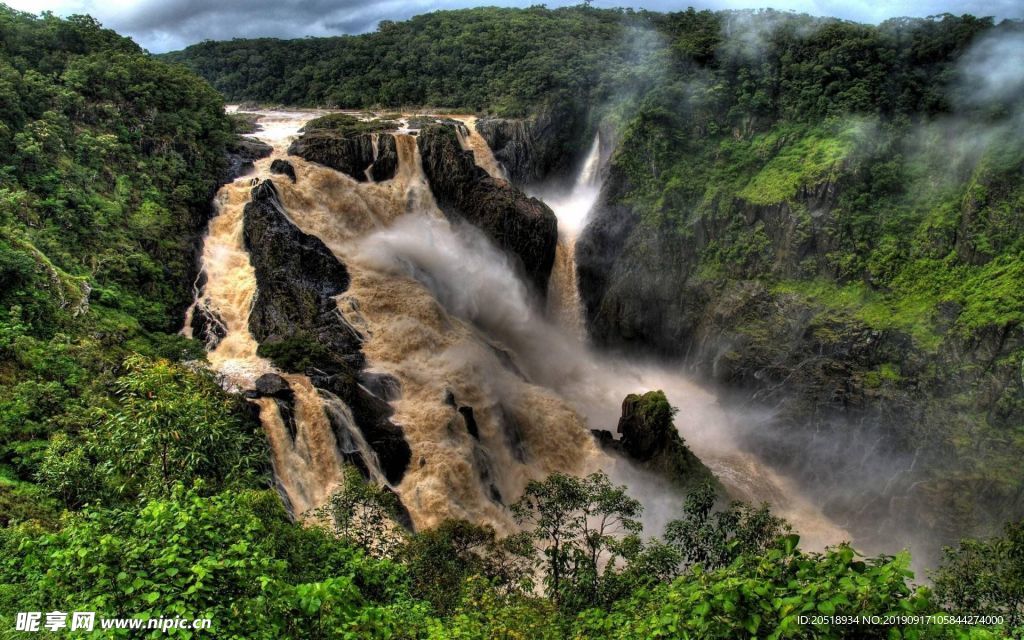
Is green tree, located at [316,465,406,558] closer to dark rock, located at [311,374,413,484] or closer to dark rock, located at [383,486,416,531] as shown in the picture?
dark rock, located at [383,486,416,531]

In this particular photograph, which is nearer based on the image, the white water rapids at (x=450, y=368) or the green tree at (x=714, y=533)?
the green tree at (x=714, y=533)

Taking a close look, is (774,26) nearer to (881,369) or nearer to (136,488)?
(881,369)

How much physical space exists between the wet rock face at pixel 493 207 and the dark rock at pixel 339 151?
3266 mm

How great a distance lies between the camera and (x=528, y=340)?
1309 inches

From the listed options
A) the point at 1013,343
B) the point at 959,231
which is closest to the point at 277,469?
the point at 1013,343

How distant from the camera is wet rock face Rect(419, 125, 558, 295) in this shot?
34250mm

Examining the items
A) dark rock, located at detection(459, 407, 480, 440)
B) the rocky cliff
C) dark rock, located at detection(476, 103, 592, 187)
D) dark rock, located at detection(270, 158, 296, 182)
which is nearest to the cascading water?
dark rock, located at detection(476, 103, 592, 187)

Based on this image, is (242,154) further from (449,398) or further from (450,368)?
(449,398)

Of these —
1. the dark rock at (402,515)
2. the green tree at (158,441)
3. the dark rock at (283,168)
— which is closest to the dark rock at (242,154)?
the dark rock at (283,168)

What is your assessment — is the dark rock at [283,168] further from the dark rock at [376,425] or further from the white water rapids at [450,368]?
the dark rock at [376,425]

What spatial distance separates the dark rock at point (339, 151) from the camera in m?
32.8

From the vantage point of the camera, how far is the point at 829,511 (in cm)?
2556

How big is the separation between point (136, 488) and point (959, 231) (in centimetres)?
3004

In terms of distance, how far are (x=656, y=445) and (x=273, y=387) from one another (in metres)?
14.6
